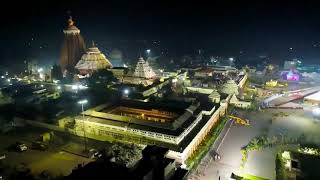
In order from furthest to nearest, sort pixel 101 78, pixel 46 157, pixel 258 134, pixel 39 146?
1. pixel 101 78
2. pixel 258 134
3. pixel 39 146
4. pixel 46 157

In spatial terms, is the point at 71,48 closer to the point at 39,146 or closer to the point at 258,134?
the point at 39,146

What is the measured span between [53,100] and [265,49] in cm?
7690

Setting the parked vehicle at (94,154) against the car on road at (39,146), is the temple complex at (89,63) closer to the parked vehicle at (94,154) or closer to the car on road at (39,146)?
the car on road at (39,146)

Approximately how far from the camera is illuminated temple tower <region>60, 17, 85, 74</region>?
49812 mm

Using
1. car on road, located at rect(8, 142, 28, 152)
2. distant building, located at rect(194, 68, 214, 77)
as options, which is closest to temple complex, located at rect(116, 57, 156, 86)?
distant building, located at rect(194, 68, 214, 77)

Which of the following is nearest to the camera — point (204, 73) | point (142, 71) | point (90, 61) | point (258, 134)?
point (258, 134)

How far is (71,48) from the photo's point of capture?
50781 millimetres

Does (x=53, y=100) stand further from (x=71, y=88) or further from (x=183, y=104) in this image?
(x=183, y=104)

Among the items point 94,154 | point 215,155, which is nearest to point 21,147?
point 94,154

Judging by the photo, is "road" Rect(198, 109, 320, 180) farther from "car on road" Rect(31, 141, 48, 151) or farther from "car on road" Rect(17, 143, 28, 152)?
"car on road" Rect(17, 143, 28, 152)

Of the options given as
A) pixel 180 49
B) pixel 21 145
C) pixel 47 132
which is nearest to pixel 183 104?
pixel 47 132

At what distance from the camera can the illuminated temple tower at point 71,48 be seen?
49.8 meters

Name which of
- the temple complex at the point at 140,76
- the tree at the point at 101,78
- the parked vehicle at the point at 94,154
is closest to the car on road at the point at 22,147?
the parked vehicle at the point at 94,154

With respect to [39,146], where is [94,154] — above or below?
below
